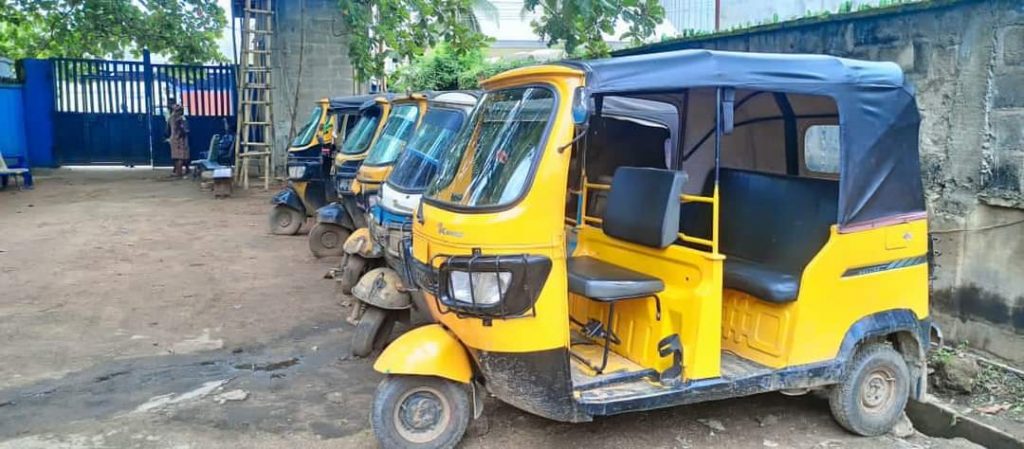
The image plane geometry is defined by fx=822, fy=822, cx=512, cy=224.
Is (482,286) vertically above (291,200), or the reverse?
(482,286)

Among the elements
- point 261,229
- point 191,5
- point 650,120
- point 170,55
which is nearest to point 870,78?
point 650,120

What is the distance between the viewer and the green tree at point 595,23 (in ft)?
27.8

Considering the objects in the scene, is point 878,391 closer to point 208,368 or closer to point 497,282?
point 497,282

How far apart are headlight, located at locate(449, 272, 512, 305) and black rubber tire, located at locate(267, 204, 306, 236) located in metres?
7.87

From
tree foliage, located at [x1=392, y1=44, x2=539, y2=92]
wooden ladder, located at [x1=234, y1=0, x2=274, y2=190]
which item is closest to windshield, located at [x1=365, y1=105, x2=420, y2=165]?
tree foliage, located at [x1=392, y1=44, x2=539, y2=92]

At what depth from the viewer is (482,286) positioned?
12.5 feet

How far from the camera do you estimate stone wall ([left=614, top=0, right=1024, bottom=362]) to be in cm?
532

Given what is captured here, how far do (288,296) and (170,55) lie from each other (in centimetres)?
1555

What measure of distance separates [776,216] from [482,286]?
2.24 metres

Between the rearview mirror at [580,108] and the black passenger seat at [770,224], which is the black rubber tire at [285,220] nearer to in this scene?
the black passenger seat at [770,224]

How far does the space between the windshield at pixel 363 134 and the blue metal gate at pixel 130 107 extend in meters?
10.5

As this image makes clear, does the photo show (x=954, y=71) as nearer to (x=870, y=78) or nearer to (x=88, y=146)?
(x=870, y=78)

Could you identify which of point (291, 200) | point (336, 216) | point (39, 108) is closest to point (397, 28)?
point (291, 200)

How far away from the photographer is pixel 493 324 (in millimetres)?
3855
